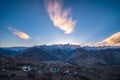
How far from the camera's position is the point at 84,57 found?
137 m

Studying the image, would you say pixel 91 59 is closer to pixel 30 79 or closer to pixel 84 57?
pixel 84 57

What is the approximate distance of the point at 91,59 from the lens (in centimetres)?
12781

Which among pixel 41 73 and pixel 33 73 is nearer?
pixel 33 73

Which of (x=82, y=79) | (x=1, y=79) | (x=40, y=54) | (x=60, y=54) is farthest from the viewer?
(x=60, y=54)

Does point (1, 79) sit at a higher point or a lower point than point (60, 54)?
lower

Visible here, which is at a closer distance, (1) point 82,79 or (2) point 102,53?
(1) point 82,79

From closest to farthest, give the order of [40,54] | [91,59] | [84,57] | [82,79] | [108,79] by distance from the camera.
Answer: [82,79], [108,79], [91,59], [84,57], [40,54]

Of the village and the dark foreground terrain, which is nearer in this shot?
the village

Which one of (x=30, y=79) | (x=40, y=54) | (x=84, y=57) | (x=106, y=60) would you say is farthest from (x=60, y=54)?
(x=30, y=79)

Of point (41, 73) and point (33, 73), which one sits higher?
point (33, 73)

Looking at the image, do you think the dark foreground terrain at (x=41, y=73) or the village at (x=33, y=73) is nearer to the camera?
the village at (x=33, y=73)

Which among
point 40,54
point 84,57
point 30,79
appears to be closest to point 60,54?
point 40,54

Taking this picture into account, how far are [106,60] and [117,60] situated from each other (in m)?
9.28

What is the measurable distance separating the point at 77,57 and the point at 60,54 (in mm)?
37839
